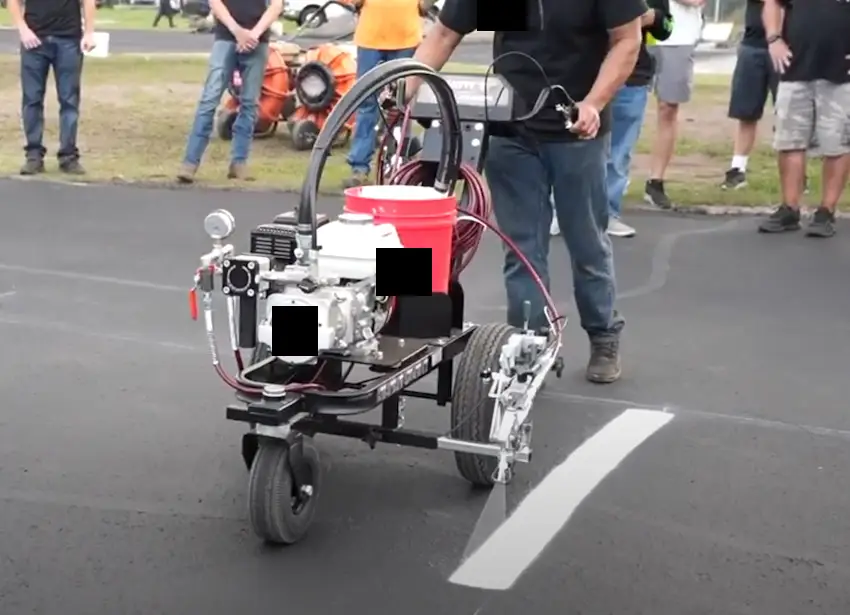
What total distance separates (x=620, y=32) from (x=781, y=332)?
7.12 feet

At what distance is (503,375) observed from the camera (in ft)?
13.3

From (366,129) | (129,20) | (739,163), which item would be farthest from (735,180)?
(129,20)

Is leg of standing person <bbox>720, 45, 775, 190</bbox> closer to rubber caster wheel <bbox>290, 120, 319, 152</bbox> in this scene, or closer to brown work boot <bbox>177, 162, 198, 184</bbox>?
rubber caster wheel <bbox>290, 120, 319, 152</bbox>

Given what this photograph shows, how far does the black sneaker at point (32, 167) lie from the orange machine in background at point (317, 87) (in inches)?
107

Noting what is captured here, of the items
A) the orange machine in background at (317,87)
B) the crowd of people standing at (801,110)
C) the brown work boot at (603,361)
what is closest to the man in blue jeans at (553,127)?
the brown work boot at (603,361)

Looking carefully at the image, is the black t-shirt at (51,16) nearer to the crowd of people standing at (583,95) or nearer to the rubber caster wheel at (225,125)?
the crowd of people standing at (583,95)

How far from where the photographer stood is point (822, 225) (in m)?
8.50

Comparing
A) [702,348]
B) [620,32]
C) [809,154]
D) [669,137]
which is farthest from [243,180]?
[620,32]

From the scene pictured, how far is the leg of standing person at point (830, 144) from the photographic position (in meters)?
8.32

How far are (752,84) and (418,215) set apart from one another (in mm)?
6950

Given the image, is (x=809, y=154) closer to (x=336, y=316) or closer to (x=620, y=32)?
(x=620, y=32)

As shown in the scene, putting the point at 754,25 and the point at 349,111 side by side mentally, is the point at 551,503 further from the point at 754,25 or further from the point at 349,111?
the point at 754,25

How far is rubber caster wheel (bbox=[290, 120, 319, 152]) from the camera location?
1242cm

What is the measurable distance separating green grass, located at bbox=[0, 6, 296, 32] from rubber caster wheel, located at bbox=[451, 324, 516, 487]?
111 ft
